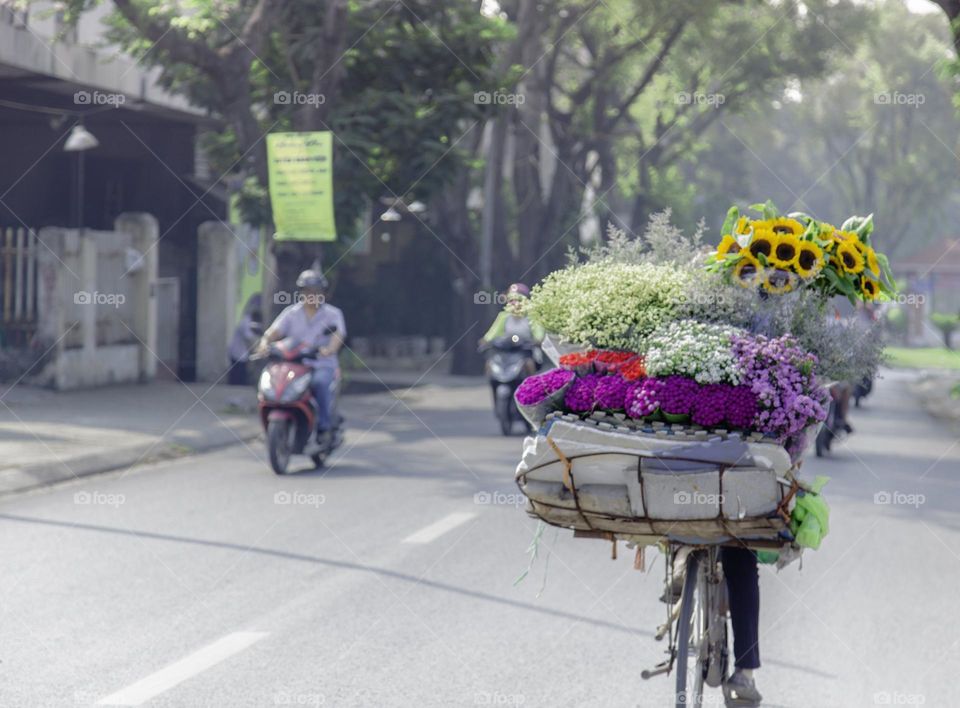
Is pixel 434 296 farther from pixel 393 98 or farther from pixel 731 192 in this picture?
pixel 731 192

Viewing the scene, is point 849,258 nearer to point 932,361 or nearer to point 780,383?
point 780,383

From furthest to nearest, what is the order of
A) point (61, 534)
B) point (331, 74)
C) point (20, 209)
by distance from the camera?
1. point (20, 209)
2. point (331, 74)
3. point (61, 534)

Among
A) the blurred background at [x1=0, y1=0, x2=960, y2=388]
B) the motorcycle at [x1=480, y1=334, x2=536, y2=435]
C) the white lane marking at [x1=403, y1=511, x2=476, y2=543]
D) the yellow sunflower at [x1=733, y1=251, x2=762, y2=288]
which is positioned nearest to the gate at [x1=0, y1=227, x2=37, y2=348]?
the blurred background at [x1=0, y1=0, x2=960, y2=388]

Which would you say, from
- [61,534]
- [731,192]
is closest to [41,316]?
[61,534]

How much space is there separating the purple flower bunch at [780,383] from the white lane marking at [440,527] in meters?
5.06

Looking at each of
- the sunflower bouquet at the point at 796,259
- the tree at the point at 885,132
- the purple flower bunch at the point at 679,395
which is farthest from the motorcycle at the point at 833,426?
the tree at the point at 885,132

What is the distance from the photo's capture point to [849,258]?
4609mm

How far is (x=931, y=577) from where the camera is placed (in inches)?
332

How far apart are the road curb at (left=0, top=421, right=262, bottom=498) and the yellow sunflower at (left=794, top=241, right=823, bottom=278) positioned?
8.01m

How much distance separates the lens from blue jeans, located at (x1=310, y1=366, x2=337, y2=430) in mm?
12984

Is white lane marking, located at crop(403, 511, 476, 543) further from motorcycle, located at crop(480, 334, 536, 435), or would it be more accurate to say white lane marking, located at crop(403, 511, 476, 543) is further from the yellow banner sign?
the yellow banner sign

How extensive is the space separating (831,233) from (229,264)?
67.0 ft

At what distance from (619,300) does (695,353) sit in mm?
346

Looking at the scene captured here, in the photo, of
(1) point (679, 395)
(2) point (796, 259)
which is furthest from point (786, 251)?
(1) point (679, 395)
